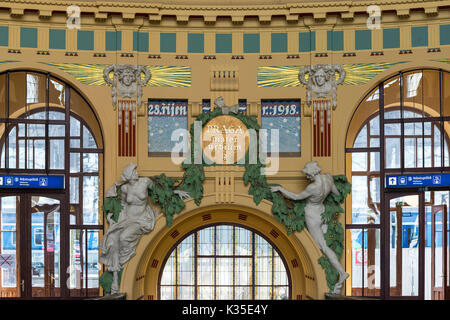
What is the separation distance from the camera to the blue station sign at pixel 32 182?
17766mm

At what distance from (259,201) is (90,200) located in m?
4.17

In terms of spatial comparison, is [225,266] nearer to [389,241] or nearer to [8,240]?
[389,241]

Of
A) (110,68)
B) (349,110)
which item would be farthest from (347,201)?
(110,68)

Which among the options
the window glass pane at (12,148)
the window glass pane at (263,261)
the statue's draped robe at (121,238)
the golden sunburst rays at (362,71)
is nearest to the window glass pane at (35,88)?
the window glass pane at (12,148)

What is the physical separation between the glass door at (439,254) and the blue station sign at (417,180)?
660 millimetres

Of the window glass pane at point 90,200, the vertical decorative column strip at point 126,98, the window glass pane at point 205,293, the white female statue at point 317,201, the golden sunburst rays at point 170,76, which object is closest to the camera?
the white female statue at point 317,201

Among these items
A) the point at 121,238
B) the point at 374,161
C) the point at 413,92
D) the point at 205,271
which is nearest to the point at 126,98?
the point at 121,238

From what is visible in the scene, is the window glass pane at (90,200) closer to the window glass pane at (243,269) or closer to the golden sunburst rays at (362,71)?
the window glass pane at (243,269)

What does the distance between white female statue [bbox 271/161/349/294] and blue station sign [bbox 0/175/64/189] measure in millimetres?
5238

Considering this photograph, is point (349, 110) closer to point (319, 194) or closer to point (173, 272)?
point (319, 194)

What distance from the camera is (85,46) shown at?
60.1 ft

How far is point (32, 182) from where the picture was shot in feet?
58.7

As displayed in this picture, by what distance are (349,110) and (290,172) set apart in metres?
2.10

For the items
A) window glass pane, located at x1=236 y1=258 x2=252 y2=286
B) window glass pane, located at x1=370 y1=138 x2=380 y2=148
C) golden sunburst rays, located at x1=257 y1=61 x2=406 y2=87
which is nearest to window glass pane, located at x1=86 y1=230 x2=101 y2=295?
window glass pane, located at x1=236 y1=258 x2=252 y2=286
